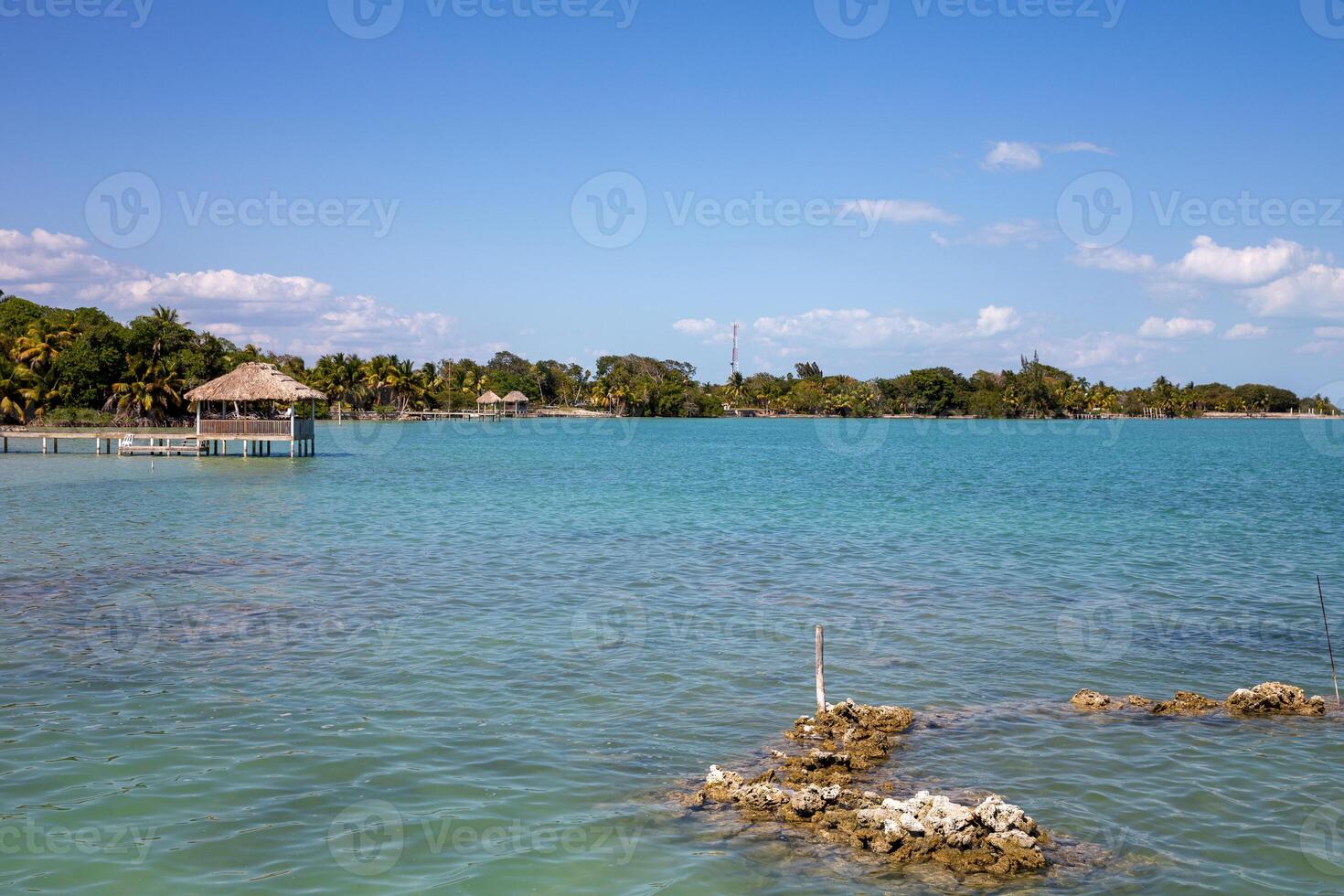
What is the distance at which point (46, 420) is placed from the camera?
250 feet

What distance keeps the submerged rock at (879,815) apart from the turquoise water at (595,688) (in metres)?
0.31

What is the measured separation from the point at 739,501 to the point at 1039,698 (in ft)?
80.9

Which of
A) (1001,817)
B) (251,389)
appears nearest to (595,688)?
(1001,817)

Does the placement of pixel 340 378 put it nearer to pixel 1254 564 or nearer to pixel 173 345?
pixel 173 345

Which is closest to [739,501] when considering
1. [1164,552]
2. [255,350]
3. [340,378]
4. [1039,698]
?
[1164,552]
